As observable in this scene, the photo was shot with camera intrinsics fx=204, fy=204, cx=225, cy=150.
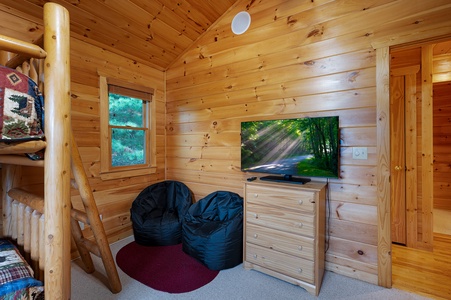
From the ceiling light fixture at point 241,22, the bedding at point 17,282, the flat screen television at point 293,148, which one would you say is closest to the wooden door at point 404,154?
the flat screen television at point 293,148

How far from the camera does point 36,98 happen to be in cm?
94

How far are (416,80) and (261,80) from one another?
1.84 meters

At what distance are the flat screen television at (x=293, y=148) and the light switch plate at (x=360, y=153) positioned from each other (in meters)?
0.17

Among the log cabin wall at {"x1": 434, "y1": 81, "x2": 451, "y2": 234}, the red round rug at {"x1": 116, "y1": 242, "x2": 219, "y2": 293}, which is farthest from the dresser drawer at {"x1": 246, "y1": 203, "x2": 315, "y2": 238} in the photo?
the log cabin wall at {"x1": 434, "y1": 81, "x2": 451, "y2": 234}

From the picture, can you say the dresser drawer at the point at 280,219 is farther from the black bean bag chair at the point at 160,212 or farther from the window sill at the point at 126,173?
the window sill at the point at 126,173

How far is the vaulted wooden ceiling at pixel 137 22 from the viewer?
1941 millimetres

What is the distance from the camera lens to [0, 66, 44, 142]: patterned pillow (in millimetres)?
813

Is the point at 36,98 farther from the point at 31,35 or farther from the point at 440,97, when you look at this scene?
the point at 440,97

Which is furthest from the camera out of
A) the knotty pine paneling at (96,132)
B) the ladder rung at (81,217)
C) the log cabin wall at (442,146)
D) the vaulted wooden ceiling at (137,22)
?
the log cabin wall at (442,146)

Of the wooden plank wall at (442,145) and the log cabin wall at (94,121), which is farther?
the wooden plank wall at (442,145)

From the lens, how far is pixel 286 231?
1.80 meters

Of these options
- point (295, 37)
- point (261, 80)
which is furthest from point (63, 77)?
point (295, 37)

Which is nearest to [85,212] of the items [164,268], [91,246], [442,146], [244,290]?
[91,246]

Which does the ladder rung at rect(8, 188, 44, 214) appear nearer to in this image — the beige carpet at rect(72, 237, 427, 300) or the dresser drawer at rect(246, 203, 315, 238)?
the beige carpet at rect(72, 237, 427, 300)
